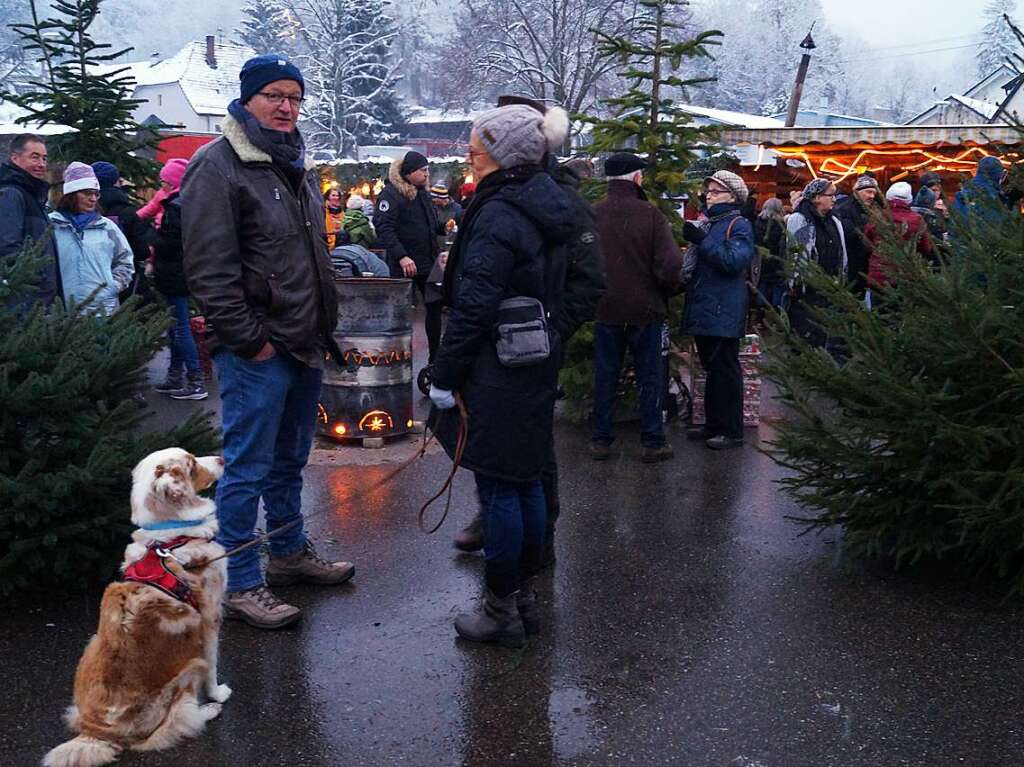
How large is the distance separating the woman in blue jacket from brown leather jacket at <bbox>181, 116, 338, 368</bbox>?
3.72 meters

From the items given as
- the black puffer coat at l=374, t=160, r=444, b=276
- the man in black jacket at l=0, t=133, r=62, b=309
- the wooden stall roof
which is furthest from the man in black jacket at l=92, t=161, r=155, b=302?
the wooden stall roof

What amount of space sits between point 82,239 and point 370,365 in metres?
2.50

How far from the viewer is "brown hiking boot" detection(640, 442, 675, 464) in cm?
711

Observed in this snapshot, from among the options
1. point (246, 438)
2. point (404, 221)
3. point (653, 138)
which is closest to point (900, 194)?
point (653, 138)

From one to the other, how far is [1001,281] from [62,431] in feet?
13.7

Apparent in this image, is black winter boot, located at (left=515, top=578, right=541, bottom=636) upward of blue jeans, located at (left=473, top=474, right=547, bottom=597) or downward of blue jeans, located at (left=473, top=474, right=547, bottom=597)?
downward

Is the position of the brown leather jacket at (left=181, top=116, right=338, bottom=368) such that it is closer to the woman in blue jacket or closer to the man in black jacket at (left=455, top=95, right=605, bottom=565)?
the man in black jacket at (left=455, top=95, right=605, bottom=565)

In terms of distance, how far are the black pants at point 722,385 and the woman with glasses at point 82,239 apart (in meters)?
4.43

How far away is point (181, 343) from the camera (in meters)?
9.32

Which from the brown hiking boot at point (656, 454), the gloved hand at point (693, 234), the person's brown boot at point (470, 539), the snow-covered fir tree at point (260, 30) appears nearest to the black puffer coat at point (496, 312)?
the person's brown boot at point (470, 539)

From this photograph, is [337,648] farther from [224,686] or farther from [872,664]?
[872,664]

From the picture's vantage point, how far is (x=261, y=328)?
3984mm

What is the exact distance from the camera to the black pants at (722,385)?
293 inches

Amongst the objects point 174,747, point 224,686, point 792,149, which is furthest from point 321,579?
point 792,149
